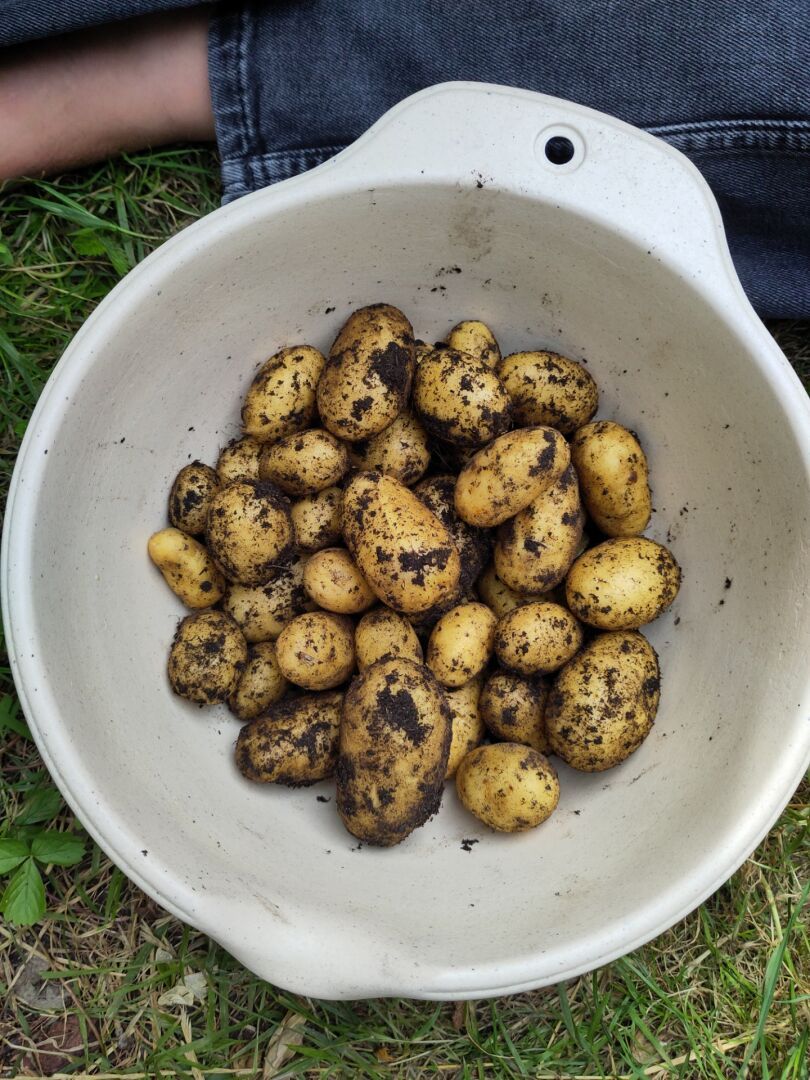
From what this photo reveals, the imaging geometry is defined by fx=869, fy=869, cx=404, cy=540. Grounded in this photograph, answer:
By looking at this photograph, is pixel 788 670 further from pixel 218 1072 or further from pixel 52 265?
pixel 52 265

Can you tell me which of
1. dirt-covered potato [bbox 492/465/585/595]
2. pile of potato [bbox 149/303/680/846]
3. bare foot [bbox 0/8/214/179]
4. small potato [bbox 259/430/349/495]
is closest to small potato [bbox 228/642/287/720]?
pile of potato [bbox 149/303/680/846]

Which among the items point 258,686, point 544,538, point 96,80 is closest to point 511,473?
point 544,538

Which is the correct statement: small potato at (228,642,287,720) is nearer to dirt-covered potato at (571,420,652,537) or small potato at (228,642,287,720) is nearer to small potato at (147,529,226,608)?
small potato at (147,529,226,608)

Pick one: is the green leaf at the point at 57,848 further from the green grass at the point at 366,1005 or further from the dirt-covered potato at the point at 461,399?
the dirt-covered potato at the point at 461,399

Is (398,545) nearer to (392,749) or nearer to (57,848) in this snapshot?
(392,749)

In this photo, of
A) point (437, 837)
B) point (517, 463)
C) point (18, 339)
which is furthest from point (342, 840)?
point (18, 339)

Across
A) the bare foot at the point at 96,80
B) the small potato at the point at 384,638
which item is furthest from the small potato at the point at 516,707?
the bare foot at the point at 96,80
